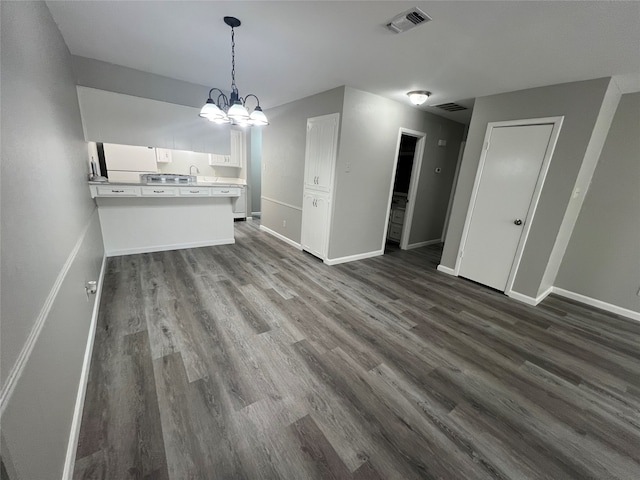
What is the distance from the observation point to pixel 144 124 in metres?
3.69

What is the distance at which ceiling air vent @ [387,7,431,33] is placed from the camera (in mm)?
1802

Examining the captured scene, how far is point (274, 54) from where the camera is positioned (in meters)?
2.67

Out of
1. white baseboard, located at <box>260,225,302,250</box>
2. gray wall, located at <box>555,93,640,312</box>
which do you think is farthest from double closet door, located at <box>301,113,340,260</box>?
gray wall, located at <box>555,93,640,312</box>

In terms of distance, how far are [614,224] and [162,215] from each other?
6.16 metres

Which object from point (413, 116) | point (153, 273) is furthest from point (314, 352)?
point (413, 116)

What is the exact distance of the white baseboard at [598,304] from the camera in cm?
307

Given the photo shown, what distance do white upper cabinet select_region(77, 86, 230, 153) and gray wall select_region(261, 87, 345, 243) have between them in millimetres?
1017

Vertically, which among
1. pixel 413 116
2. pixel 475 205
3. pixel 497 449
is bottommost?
pixel 497 449

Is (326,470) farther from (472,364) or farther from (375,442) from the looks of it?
(472,364)

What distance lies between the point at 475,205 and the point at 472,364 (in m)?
2.32

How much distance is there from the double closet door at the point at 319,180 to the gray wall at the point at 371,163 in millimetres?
144

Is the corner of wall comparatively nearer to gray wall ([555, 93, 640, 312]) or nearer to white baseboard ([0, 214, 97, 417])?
gray wall ([555, 93, 640, 312])

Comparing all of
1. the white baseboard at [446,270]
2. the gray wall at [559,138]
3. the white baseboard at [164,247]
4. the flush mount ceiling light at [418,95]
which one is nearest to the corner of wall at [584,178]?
the gray wall at [559,138]

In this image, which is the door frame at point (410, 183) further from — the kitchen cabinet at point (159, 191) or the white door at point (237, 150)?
the white door at point (237, 150)
